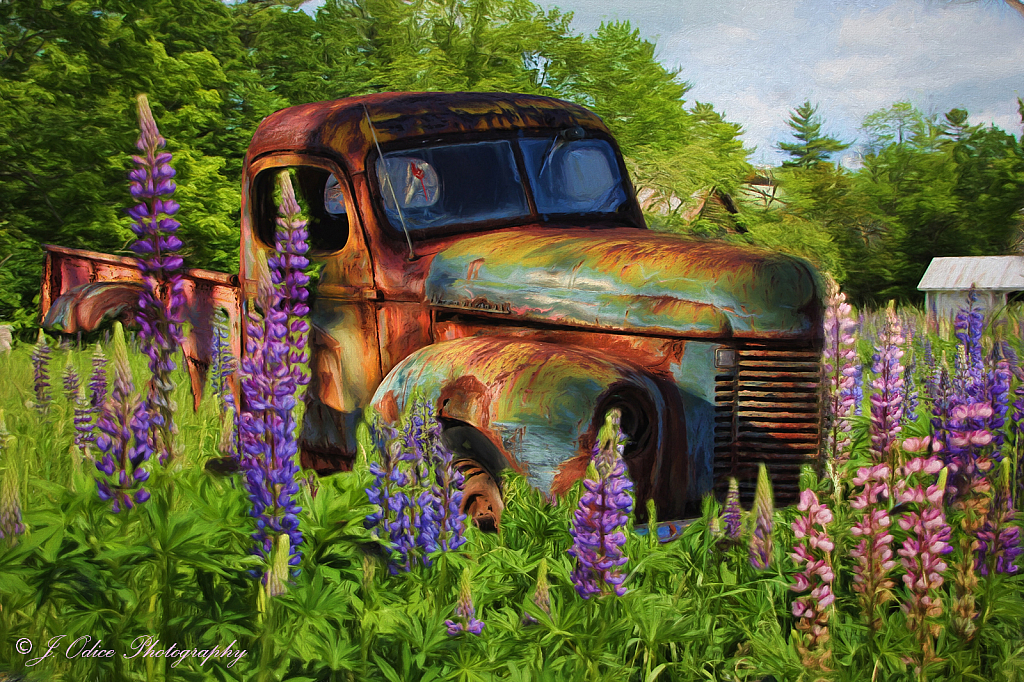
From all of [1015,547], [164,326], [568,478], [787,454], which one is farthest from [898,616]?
[164,326]

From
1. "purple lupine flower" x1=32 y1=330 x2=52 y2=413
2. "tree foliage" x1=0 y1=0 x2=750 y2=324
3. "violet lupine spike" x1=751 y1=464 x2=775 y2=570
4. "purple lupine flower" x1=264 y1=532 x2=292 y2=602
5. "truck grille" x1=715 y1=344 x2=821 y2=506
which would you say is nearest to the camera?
"purple lupine flower" x1=264 y1=532 x2=292 y2=602

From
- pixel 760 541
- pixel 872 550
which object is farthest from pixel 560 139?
pixel 872 550

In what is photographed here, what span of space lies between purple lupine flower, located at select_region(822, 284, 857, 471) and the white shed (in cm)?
59

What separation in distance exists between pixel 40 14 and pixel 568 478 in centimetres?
290

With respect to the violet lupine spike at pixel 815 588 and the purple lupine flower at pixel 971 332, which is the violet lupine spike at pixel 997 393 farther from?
the violet lupine spike at pixel 815 588

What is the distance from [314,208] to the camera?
412cm

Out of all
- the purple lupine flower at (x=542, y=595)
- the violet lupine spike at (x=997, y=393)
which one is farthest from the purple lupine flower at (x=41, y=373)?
the violet lupine spike at (x=997, y=393)

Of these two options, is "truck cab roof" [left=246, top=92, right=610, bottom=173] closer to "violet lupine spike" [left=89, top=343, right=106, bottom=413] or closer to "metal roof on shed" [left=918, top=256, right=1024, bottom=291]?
"violet lupine spike" [left=89, top=343, right=106, bottom=413]

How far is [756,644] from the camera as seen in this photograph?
2.32 metres

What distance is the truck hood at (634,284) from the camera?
296 centimetres

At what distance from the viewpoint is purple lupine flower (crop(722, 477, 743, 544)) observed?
280 cm

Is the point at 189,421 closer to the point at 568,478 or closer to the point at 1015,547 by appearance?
the point at 568,478

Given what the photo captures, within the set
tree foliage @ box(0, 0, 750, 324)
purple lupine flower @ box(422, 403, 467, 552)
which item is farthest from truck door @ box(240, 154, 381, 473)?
purple lupine flower @ box(422, 403, 467, 552)

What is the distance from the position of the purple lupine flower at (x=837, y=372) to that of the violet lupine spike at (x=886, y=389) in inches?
4.5
